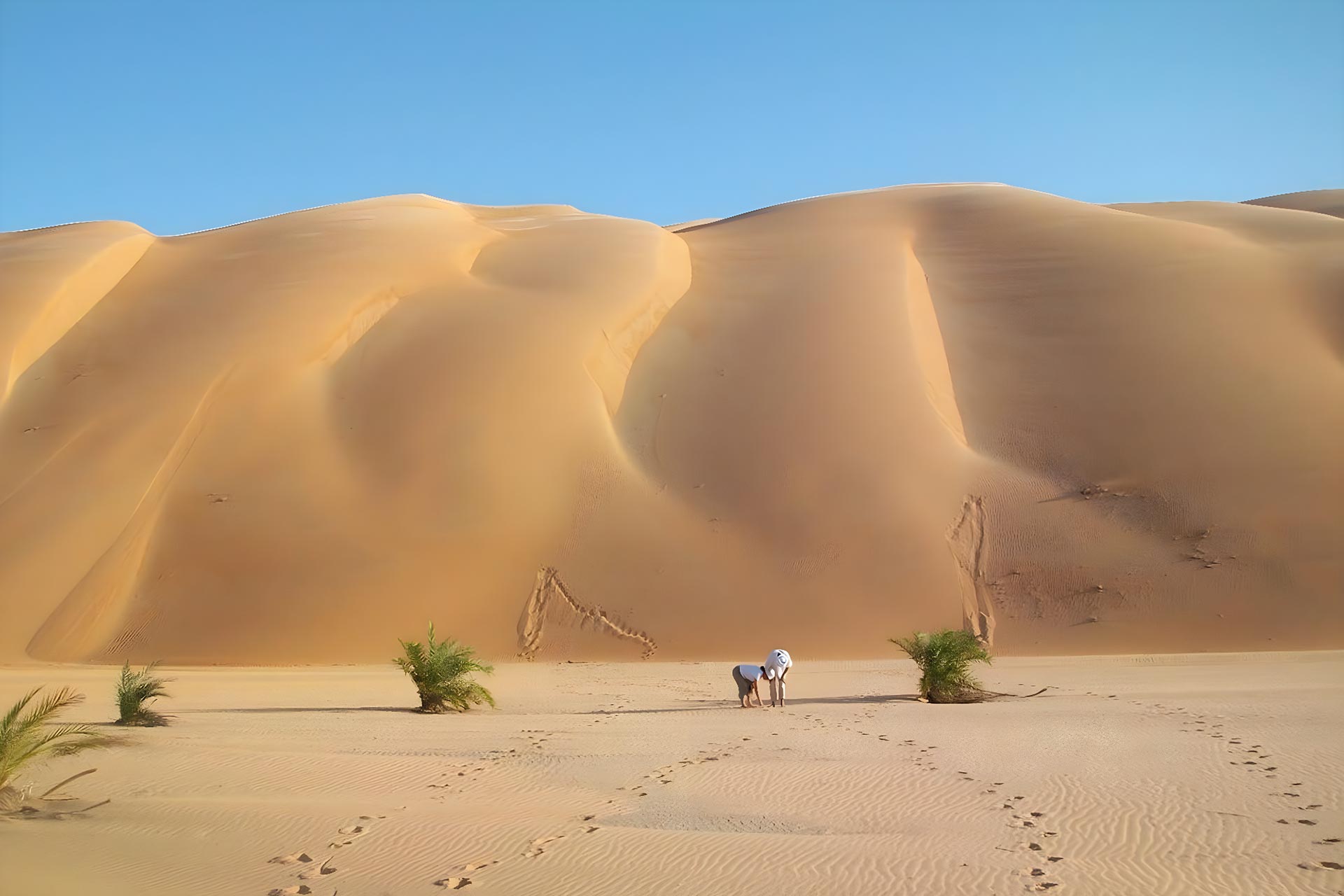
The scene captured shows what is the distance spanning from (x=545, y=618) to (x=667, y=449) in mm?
5341

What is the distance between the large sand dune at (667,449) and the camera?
21484 mm

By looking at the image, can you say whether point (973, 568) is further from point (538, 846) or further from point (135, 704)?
point (538, 846)

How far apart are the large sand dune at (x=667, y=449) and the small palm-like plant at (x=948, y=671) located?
6.75 meters

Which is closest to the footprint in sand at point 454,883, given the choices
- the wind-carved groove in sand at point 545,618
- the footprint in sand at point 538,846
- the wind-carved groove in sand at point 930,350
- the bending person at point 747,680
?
the footprint in sand at point 538,846

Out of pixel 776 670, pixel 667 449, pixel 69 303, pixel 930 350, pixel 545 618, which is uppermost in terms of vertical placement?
pixel 69 303

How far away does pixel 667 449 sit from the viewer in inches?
995

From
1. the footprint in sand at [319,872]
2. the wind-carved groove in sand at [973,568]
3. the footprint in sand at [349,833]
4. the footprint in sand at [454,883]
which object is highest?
the wind-carved groove in sand at [973,568]

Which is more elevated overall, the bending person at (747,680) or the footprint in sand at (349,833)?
the bending person at (747,680)

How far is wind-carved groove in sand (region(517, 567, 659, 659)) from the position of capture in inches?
836

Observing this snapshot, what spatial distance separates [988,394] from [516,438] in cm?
1132

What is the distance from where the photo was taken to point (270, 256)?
32.3 m

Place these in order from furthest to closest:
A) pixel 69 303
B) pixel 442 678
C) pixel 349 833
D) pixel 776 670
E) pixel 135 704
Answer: pixel 69 303, pixel 442 678, pixel 776 670, pixel 135 704, pixel 349 833

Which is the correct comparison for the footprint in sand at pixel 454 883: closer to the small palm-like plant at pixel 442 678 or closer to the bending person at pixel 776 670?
the small palm-like plant at pixel 442 678

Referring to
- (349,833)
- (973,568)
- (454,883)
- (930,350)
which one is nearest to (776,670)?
(349,833)
